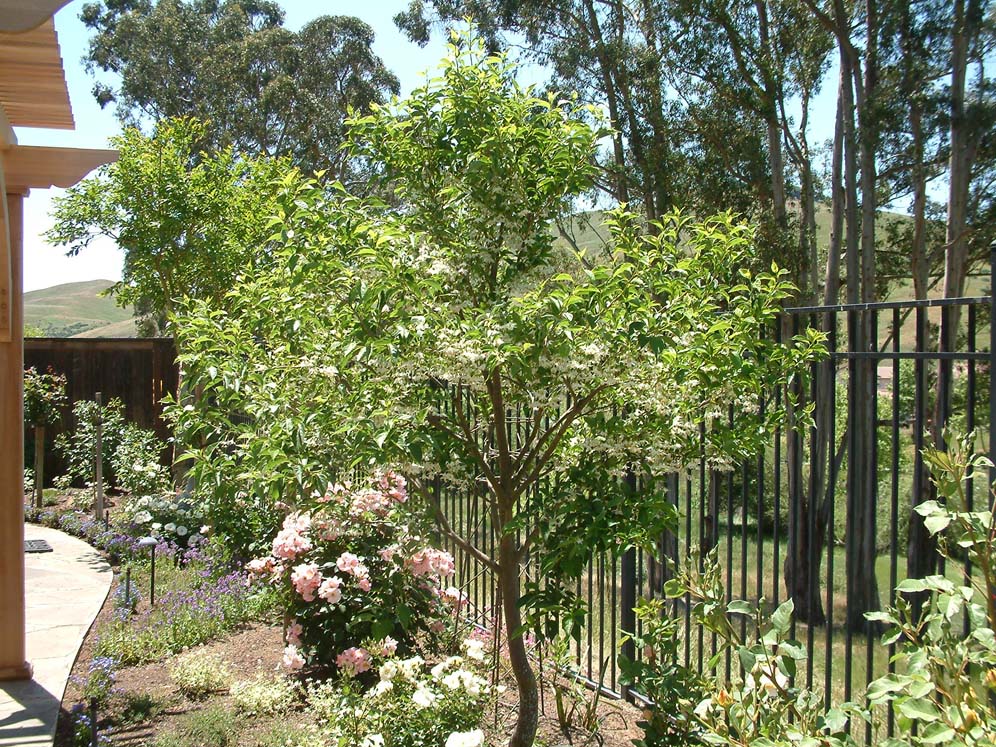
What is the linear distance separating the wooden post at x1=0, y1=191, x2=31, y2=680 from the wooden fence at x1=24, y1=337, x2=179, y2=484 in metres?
8.13

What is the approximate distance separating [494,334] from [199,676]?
10.5ft

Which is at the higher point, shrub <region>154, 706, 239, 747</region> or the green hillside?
the green hillside

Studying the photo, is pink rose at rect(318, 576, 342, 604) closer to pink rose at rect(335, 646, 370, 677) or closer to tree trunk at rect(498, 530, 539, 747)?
pink rose at rect(335, 646, 370, 677)

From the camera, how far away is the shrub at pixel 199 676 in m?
4.83

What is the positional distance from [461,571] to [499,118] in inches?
149

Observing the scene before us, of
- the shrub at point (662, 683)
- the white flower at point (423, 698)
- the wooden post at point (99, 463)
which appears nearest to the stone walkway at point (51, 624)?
the wooden post at point (99, 463)

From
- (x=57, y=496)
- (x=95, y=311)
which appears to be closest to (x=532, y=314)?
(x=57, y=496)

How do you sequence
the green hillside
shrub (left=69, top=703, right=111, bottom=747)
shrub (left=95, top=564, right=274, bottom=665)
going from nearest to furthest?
1. shrub (left=69, top=703, right=111, bottom=747)
2. shrub (left=95, top=564, right=274, bottom=665)
3. the green hillside

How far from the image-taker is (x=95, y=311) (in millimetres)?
101375

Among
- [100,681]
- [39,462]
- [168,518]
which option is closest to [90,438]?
[39,462]

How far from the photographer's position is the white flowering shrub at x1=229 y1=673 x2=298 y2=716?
14.8 ft

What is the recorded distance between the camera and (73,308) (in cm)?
10194

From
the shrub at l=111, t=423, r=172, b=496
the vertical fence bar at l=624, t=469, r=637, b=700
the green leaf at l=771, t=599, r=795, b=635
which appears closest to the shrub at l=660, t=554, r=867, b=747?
the green leaf at l=771, t=599, r=795, b=635

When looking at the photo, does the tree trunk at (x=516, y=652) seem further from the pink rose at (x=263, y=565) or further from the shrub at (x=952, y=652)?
the pink rose at (x=263, y=565)
